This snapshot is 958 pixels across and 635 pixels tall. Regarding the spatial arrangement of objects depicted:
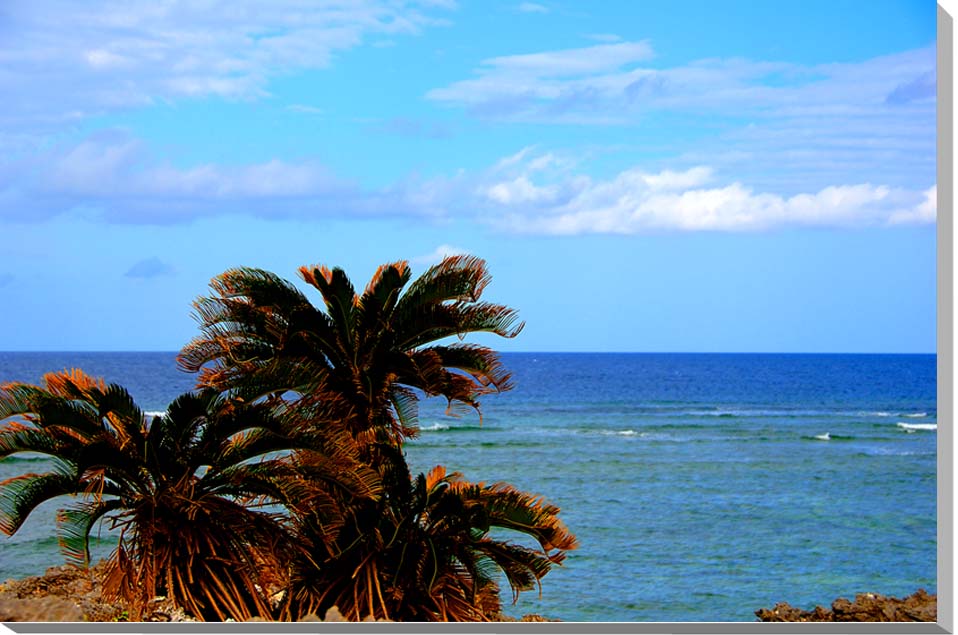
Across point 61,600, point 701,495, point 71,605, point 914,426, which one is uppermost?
point 71,605

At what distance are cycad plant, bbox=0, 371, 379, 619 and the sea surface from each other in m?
9.28

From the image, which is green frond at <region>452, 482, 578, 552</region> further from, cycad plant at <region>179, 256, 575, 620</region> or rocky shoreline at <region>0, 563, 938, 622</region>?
rocky shoreline at <region>0, 563, 938, 622</region>

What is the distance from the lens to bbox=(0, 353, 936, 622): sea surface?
19.2 m

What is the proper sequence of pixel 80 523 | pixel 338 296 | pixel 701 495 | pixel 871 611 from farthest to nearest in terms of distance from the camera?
pixel 701 495, pixel 871 611, pixel 338 296, pixel 80 523

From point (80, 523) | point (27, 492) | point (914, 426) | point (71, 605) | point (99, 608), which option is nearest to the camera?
point (71, 605)

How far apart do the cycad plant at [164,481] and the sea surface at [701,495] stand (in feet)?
30.4

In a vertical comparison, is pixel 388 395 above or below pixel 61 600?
above

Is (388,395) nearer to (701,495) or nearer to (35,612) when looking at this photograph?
(35,612)

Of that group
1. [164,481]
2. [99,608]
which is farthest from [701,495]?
[164,481]

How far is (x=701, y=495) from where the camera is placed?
3025 cm

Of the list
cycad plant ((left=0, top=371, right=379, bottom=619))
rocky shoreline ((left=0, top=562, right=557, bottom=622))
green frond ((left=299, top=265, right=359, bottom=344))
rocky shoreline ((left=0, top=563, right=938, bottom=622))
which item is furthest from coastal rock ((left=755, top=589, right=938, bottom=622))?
cycad plant ((left=0, top=371, right=379, bottom=619))

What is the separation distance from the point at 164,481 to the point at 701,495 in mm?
24230

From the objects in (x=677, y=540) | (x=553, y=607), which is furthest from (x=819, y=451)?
(x=553, y=607)

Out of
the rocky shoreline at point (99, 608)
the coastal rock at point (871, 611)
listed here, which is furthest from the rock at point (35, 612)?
the coastal rock at point (871, 611)
